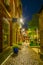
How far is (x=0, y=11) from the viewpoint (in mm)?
16734

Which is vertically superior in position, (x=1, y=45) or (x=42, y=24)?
(x=42, y=24)

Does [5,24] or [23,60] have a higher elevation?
[5,24]

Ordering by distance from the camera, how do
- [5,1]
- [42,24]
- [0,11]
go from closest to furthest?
1. [42,24]
2. [0,11]
3. [5,1]

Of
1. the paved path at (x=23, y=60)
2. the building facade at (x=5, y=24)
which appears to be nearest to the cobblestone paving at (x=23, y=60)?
the paved path at (x=23, y=60)

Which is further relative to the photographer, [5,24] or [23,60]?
[5,24]

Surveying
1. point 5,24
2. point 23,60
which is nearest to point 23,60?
point 23,60

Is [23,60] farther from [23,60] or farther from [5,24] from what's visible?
[5,24]

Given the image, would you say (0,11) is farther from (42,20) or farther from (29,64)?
(29,64)

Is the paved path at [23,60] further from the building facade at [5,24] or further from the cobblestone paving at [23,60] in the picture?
the building facade at [5,24]

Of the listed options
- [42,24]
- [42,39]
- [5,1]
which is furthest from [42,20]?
[5,1]

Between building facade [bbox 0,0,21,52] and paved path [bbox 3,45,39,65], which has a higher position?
building facade [bbox 0,0,21,52]

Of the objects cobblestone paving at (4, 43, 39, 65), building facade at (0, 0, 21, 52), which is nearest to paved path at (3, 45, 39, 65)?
cobblestone paving at (4, 43, 39, 65)

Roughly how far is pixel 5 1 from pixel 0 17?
3541 millimetres

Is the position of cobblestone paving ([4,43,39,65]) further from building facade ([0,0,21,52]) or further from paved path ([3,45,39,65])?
building facade ([0,0,21,52])
